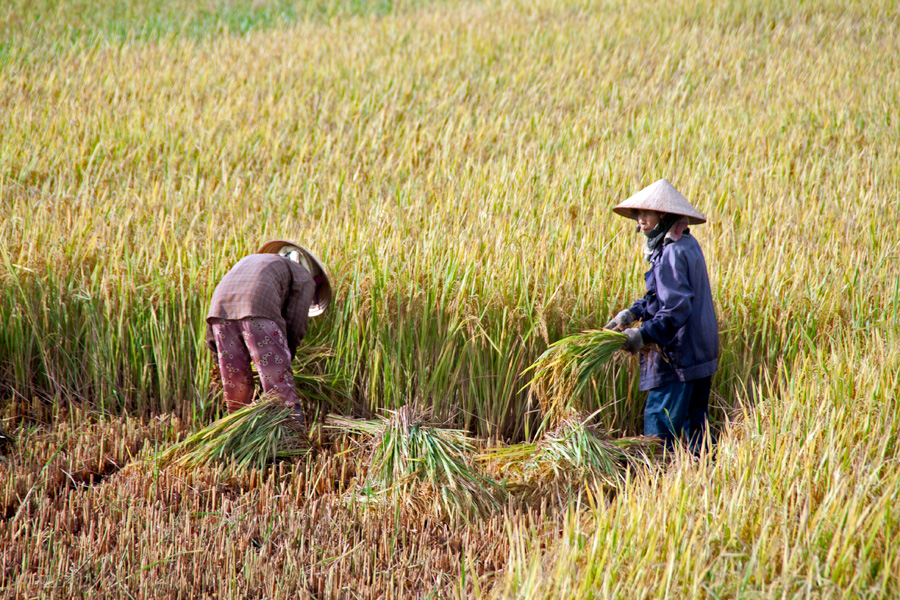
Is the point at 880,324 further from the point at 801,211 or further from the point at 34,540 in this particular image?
the point at 34,540

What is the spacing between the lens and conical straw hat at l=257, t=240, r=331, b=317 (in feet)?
9.73

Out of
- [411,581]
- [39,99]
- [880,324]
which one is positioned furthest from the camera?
[39,99]

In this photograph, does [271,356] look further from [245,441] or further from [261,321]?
[245,441]

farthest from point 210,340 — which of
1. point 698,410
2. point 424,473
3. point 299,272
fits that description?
point 698,410

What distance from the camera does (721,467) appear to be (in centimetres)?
208

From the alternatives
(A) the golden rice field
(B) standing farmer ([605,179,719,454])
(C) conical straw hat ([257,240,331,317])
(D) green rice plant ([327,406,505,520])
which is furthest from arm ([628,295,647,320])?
(C) conical straw hat ([257,240,331,317])

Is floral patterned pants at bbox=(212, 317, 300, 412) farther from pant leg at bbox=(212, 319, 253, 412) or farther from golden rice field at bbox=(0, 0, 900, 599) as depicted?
golden rice field at bbox=(0, 0, 900, 599)

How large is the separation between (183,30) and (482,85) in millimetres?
4710

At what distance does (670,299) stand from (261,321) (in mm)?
1600

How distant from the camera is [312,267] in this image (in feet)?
9.87

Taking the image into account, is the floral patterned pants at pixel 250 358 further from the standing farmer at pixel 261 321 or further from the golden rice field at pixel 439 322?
the golden rice field at pixel 439 322

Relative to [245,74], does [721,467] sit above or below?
below

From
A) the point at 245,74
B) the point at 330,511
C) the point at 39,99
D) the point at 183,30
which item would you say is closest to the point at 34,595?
the point at 330,511

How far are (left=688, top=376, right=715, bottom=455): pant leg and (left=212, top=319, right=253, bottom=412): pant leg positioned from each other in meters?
1.83
